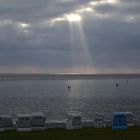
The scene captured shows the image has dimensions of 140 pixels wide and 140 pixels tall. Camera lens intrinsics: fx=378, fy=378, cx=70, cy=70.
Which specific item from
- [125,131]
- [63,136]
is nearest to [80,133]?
[63,136]

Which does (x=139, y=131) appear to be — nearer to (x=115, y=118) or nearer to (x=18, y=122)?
(x=115, y=118)

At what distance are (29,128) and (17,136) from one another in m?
3.56

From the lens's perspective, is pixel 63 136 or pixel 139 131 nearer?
pixel 63 136

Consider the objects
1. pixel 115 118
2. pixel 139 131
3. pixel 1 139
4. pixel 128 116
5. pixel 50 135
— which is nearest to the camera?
pixel 1 139

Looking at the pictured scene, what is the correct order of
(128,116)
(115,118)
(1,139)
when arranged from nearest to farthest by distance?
(1,139)
(115,118)
(128,116)

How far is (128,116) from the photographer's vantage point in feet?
104

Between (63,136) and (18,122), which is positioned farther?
(18,122)

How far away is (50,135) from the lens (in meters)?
25.9

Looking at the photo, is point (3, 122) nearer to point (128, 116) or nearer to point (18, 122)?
point (18, 122)

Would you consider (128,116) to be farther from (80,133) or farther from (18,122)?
(18,122)

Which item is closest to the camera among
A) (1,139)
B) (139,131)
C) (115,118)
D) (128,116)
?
(1,139)

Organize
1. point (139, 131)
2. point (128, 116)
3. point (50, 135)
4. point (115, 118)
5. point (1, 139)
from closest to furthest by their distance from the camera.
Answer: point (1, 139) → point (50, 135) → point (139, 131) → point (115, 118) → point (128, 116)

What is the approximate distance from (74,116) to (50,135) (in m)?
4.40

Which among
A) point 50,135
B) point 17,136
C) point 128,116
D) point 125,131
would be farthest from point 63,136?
point 128,116
